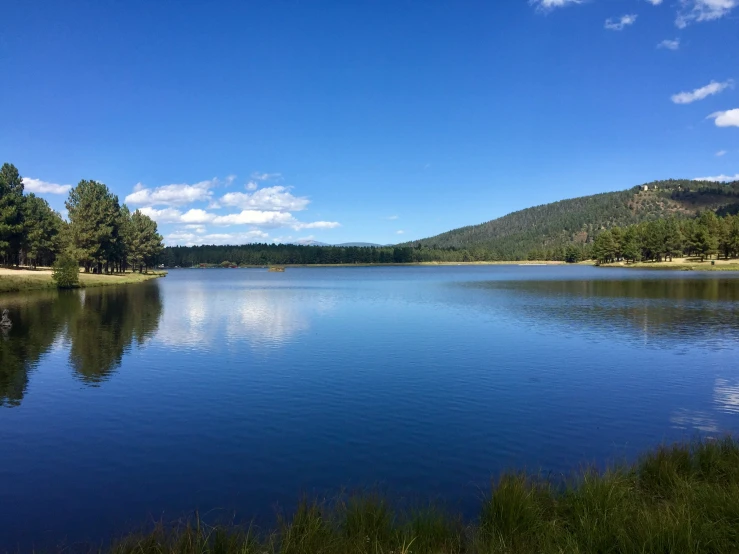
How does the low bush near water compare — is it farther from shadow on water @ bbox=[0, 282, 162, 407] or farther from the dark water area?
the dark water area

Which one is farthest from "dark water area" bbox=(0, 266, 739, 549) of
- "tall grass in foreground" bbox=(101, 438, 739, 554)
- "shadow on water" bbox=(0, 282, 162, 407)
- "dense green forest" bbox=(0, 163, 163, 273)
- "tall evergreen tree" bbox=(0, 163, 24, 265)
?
"dense green forest" bbox=(0, 163, 163, 273)

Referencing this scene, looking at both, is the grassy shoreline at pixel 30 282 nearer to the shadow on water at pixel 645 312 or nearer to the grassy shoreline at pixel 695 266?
the shadow on water at pixel 645 312

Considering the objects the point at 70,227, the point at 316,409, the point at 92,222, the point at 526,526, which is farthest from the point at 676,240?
the point at 526,526

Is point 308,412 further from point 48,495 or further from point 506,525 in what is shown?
point 506,525

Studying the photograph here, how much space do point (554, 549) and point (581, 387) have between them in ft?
48.1

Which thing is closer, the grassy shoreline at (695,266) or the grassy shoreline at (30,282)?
the grassy shoreline at (30,282)

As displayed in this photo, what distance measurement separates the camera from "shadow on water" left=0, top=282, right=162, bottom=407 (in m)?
24.1

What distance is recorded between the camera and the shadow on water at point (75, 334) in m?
24.1

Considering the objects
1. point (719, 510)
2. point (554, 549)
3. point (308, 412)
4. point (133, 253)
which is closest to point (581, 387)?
point (308, 412)

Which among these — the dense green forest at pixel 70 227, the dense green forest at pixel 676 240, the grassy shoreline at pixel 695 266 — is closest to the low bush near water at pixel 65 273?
the dense green forest at pixel 70 227

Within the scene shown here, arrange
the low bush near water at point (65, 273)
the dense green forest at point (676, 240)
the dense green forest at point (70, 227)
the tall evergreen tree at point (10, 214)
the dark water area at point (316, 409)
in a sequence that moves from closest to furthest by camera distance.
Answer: the dark water area at point (316, 409) → the tall evergreen tree at point (10, 214) → the low bush near water at point (65, 273) → the dense green forest at point (70, 227) → the dense green forest at point (676, 240)

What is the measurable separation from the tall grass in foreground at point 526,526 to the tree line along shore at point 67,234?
79126mm

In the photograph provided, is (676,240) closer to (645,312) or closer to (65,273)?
(645,312)

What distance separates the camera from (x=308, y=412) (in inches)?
695
